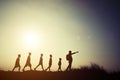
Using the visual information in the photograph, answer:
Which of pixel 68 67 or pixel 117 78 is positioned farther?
pixel 68 67

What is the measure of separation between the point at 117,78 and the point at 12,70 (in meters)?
11.1

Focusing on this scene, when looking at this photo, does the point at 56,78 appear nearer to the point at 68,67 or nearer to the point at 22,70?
the point at 68,67

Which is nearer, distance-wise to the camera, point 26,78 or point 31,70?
point 26,78

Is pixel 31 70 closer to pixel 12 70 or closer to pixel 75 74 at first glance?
pixel 12 70

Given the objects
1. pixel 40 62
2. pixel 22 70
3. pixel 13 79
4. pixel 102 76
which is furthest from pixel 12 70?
pixel 102 76

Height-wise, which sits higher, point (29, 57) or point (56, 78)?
point (29, 57)

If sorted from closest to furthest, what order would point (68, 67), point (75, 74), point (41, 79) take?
point (41, 79), point (75, 74), point (68, 67)

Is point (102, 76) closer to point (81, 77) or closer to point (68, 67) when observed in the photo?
point (81, 77)

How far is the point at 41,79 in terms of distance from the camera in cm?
2088

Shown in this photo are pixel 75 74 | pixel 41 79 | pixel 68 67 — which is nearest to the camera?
pixel 41 79

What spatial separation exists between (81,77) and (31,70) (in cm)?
671

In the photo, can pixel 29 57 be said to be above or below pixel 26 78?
above

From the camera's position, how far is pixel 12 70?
2627 cm

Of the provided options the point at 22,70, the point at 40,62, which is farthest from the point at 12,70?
the point at 40,62
